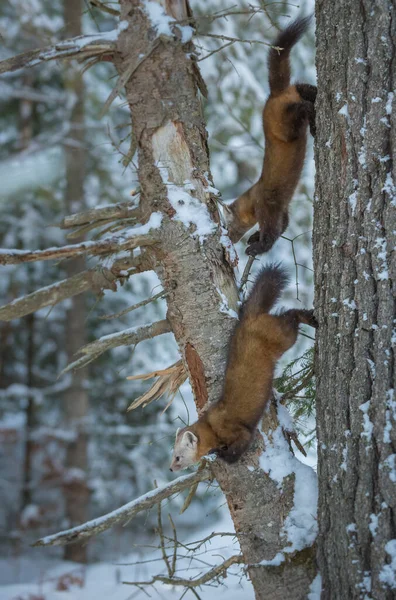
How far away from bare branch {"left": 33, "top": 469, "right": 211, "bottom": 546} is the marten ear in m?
0.57

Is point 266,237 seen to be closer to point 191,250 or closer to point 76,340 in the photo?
point 191,250

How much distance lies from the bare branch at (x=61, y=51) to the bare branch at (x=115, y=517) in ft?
7.79

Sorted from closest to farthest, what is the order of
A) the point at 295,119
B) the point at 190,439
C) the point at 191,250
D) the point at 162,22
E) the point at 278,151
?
the point at 191,250
the point at 162,22
the point at 190,439
the point at 295,119
the point at 278,151

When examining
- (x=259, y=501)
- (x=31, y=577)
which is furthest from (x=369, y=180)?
(x=31, y=577)

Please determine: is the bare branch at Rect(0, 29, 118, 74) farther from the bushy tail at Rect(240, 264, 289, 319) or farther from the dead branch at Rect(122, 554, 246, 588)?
the dead branch at Rect(122, 554, 246, 588)

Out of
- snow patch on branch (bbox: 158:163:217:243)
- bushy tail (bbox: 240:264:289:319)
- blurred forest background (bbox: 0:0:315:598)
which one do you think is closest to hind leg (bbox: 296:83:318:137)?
bushy tail (bbox: 240:264:289:319)

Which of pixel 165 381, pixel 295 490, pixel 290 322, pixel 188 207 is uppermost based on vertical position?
pixel 188 207

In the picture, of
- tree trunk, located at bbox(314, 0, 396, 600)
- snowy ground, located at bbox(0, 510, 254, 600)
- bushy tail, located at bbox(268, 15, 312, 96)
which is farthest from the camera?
snowy ground, located at bbox(0, 510, 254, 600)

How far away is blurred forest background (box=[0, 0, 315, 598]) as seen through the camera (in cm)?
988

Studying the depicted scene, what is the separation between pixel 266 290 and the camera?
12.0 ft

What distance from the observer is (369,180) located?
271 cm

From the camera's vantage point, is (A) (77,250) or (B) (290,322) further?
(B) (290,322)

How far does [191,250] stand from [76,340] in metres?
7.01

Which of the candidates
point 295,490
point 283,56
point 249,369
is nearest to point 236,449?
point 295,490
